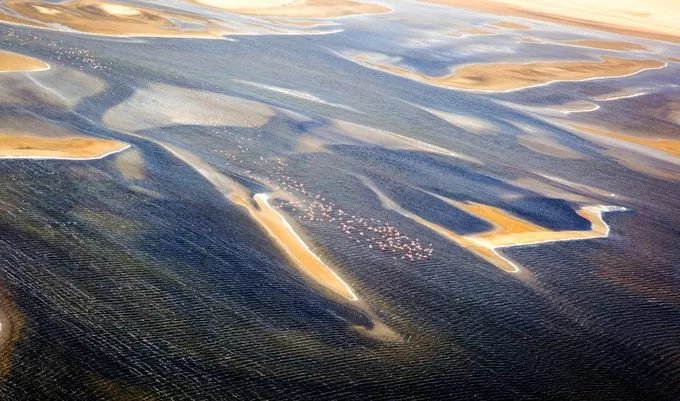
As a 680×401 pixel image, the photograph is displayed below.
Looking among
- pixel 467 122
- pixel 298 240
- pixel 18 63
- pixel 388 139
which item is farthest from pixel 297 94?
pixel 298 240

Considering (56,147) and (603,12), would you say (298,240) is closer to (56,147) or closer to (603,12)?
(56,147)

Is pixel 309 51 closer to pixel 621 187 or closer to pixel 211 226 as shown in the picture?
pixel 621 187

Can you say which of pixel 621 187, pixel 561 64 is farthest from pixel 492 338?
pixel 561 64

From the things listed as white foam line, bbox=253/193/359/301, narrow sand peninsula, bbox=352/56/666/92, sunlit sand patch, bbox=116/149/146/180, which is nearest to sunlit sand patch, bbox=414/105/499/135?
narrow sand peninsula, bbox=352/56/666/92

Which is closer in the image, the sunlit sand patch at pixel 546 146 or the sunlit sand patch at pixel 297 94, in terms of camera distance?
the sunlit sand patch at pixel 546 146

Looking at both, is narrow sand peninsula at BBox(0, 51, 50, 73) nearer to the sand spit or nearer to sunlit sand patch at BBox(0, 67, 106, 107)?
sunlit sand patch at BBox(0, 67, 106, 107)

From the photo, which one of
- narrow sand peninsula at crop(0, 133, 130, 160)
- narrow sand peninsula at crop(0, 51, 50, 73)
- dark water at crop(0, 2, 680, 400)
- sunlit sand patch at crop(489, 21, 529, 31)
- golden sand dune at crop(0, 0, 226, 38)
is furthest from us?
sunlit sand patch at crop(489, 21, 529, 31)

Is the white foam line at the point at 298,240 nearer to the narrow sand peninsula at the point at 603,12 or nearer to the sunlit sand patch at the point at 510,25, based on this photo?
the sunlit sand patch at the point at 510,25

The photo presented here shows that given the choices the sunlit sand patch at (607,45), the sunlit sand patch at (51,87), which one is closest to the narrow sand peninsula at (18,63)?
the sunlit sand patch at (51,87)
